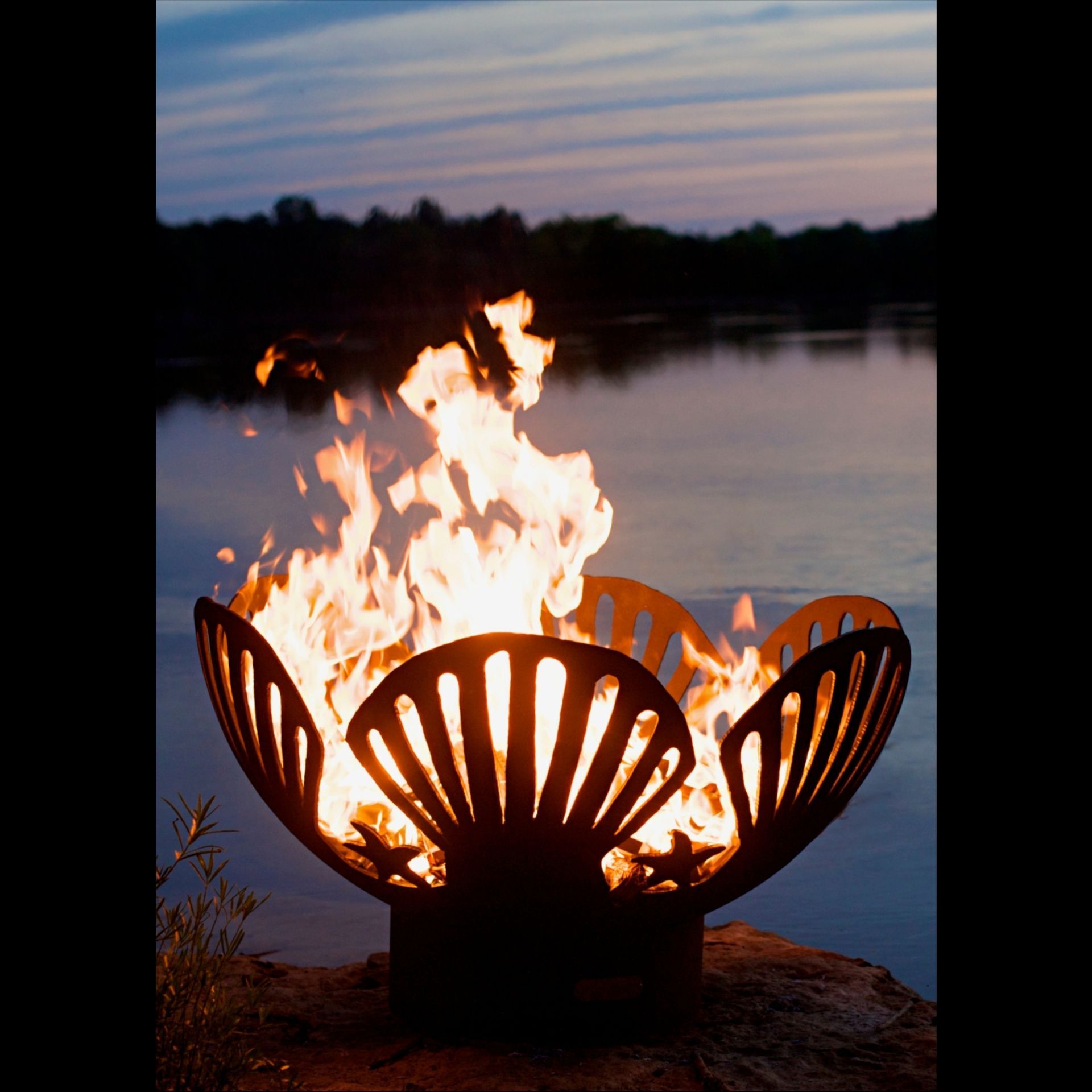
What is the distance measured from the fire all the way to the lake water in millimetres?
284

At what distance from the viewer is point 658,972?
1983 millimetres

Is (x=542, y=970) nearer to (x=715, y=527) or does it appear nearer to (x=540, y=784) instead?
(x=540, y=784)

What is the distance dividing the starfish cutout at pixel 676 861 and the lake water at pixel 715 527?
79 cm

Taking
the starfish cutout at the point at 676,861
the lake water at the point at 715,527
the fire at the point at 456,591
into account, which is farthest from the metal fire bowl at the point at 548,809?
Answer: the lake water at the point at 715,527

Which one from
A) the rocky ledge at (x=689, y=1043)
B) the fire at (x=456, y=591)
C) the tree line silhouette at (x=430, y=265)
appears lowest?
the rocky ledge at (x=689, y=1043)

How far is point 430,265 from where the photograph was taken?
7.66 m

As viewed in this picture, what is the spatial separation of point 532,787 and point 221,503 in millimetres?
4952

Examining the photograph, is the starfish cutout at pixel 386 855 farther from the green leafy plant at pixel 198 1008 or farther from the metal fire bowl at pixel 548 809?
the green leafy plant at pixel 198 1008

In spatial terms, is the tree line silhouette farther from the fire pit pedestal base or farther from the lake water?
the fire pit pedestal base

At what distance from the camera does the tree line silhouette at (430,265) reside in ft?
23.7

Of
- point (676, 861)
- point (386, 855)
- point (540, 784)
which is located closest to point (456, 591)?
point (540, 784)

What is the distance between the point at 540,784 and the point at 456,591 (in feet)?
1.14
